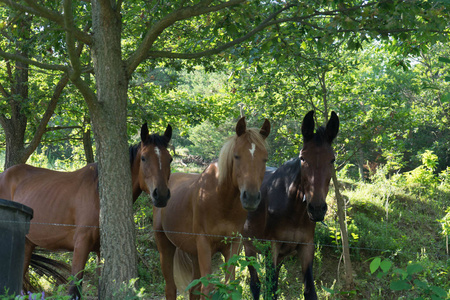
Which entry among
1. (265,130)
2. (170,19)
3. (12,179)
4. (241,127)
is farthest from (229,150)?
(12,179)

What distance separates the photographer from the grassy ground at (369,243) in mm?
7855

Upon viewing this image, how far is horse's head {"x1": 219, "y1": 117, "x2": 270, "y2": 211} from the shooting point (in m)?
4.43

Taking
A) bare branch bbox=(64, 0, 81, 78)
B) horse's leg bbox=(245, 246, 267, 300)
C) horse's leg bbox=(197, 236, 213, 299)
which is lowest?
horse's leg bbox=(245, 246, 267, 300)

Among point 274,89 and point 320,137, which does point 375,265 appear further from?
point 274,89

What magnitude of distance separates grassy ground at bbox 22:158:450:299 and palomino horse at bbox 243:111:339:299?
1.26 m

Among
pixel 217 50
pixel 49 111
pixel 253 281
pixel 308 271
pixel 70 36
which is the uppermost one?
pixel 49 111

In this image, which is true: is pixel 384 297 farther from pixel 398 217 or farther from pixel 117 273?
pixel 117 273

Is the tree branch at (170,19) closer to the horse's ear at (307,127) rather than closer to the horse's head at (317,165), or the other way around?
the horse's ear at (307,127)

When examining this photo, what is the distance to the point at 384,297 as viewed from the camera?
764 centimetres

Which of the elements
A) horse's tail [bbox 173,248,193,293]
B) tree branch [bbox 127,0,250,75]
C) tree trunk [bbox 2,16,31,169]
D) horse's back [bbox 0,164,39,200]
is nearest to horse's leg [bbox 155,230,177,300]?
horse's tail [bbox 173,248,193,293]

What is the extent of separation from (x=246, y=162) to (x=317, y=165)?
37.8 inches

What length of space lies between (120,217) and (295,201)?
2237 millimetres

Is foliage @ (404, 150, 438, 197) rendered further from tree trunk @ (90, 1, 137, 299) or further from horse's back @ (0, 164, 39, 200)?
horse's back @ (0, 164, 39, 200)

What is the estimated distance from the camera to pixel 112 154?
476 cm
